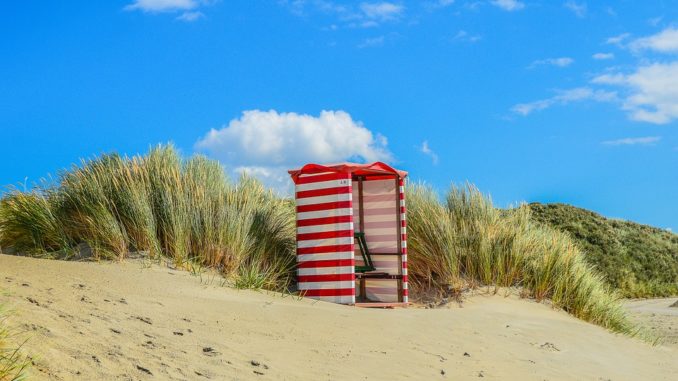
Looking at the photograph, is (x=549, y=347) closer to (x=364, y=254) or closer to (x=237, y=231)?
(x=364, y=254)

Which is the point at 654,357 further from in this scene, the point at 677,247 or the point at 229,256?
the point at 677,247

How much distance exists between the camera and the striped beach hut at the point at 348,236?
33.9 feet

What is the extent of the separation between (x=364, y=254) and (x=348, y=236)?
4.97 feet

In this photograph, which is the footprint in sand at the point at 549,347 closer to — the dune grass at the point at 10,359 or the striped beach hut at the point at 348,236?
the striped beach hut at the point at 348,236

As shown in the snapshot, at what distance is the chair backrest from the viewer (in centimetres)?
1133

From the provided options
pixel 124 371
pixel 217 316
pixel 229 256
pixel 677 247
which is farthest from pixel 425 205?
pixel 677 247

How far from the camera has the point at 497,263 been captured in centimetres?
1152

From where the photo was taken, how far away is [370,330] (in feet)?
24.5

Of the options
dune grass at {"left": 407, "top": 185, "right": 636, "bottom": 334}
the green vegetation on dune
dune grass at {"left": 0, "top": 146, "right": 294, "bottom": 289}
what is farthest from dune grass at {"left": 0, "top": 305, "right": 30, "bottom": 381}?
the green vegetation on dune

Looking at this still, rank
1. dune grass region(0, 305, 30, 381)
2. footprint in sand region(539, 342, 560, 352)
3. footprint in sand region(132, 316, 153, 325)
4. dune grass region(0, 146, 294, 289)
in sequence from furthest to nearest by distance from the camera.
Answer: dune grass region(0, 146, 294, 289), footprint in sand region(539, 342, 560, 352), footprint in sand region(132, 316, 153, 325), dune grass region(0, 305, 30, 381)

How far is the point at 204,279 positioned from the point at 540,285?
544cm

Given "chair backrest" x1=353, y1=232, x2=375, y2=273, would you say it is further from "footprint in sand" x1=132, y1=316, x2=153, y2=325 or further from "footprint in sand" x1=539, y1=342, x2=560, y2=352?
"footprint in sand" x1=132, y1=316, x2=153, y2=325

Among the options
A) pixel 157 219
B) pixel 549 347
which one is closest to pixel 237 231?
pixel 157 219

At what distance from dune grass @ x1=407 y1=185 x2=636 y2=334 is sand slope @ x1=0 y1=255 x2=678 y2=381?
1.56 metres
